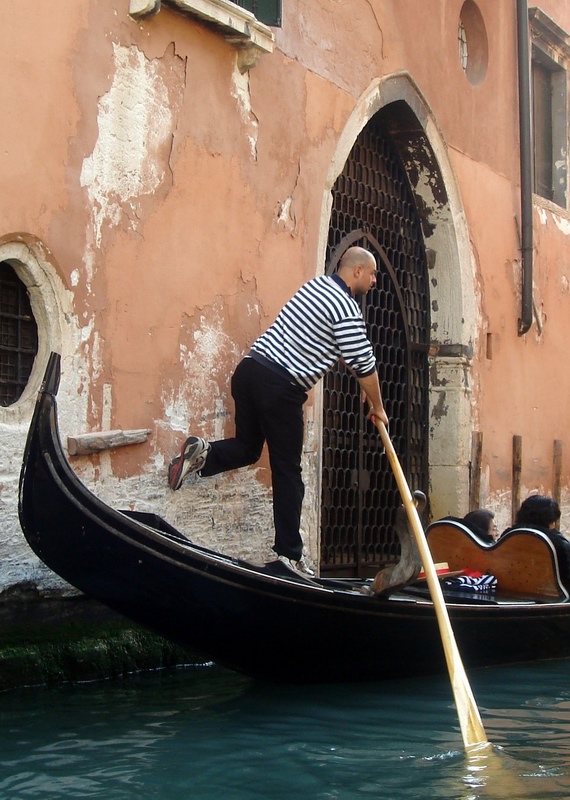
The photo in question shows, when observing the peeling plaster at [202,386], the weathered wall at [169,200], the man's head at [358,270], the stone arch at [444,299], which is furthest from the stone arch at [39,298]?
the stone arch at [444,299]

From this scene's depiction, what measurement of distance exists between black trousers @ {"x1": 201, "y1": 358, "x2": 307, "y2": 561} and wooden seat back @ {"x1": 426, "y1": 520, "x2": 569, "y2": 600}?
1.08m

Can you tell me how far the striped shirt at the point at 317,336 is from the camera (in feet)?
15.3

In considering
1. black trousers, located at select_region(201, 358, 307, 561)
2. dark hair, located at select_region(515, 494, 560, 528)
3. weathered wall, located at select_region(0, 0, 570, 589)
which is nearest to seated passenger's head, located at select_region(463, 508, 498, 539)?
dark hair, located at select_region(515, 494, 560, 528)

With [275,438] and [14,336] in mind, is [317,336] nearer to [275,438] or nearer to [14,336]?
[275,438]

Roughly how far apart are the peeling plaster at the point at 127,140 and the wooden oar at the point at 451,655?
4.21 feet

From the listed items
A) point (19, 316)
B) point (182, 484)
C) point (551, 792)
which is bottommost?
point (551, 792)

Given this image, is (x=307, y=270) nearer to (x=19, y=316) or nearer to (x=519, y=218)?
(x=19, y=316)

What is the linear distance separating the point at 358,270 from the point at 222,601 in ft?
5.29

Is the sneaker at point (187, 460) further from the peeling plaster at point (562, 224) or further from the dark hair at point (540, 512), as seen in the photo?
the peeling plaster at point (562, 224)

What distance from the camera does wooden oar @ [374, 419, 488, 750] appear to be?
11.6 ft

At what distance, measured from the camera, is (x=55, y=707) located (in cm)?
383

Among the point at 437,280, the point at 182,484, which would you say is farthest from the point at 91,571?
the point at 437,280

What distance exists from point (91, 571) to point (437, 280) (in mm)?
4126

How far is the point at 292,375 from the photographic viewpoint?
4.67 meters
